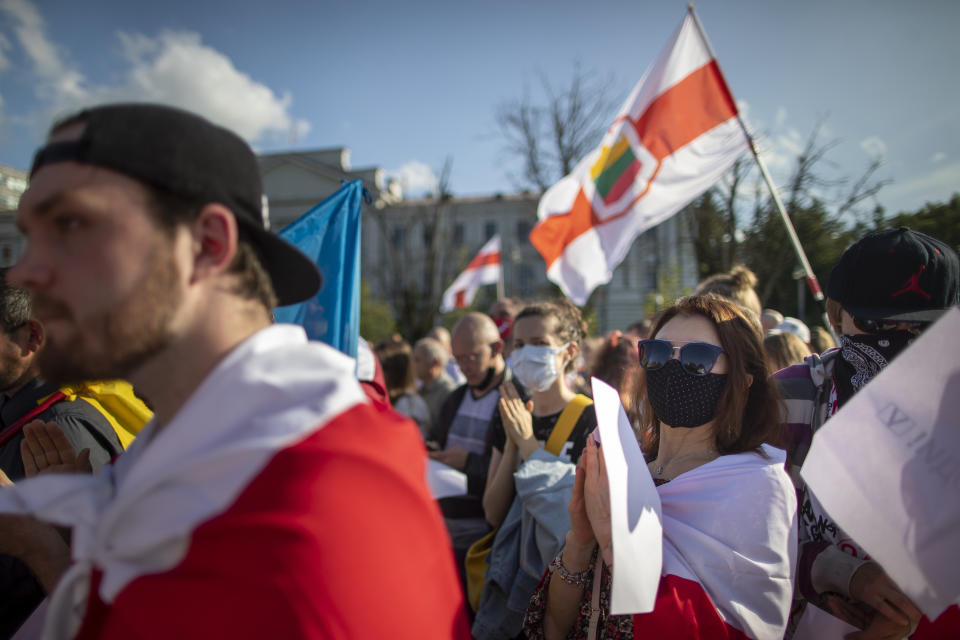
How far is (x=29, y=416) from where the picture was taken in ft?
7.75

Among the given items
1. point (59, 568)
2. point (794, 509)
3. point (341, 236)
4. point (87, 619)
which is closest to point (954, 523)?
point (794, 509)

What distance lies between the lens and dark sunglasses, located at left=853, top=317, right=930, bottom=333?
7.00ft

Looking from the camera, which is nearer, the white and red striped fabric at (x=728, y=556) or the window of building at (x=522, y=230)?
the white and red striped fabric at (x=728, y=556)

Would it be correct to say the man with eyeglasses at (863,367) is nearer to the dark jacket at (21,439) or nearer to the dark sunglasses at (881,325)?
the dark sunglasses at (881,325)

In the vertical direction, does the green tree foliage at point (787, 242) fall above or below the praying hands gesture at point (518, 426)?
above

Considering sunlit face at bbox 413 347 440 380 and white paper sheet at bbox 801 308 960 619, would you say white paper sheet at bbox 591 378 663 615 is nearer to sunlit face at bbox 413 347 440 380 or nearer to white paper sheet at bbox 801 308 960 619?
white paper sheet at bbox 801 308 960 619

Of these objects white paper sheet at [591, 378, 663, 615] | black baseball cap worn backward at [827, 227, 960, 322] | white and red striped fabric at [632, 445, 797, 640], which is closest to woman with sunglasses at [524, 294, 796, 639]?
white and red striped fabric at [632, 445, 797, 640]

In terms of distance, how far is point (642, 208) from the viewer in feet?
17.1

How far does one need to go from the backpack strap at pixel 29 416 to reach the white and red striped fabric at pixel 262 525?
1676 mm

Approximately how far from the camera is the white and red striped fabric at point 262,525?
2.97ft

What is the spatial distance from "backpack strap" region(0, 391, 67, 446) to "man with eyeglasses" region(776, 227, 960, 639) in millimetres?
→ 3095

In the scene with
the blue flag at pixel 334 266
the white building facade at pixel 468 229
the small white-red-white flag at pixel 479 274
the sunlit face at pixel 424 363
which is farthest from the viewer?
the white building facade at pixel 468 229

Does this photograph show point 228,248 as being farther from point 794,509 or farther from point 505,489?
point 505,489

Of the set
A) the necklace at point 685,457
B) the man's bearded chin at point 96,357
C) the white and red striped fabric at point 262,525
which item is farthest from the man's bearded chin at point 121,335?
the necklace at point 685,457
